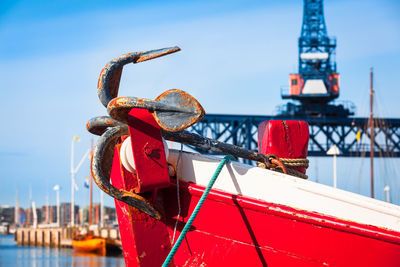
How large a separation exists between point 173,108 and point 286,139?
1.81m

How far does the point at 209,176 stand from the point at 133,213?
641 mm

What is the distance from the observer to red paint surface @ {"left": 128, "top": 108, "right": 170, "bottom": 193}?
14.6ft

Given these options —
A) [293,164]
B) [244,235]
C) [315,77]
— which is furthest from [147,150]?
[315,77]

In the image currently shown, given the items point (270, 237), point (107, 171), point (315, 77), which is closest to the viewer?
point (270, 237)

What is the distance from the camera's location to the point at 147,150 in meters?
4.47

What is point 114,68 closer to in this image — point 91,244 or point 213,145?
point 213,145

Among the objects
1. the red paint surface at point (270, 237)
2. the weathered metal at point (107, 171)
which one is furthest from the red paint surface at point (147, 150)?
the red paint surface at point (270, 237)

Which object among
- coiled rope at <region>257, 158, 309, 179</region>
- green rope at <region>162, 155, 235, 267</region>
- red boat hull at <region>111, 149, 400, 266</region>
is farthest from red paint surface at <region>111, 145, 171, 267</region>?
coiled rope at <region>257, 158, 309, 179</region>

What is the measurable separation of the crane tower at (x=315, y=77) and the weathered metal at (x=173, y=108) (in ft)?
150

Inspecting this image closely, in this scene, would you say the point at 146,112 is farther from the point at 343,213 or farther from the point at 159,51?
the point at 343,213

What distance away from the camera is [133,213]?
15.5 ft

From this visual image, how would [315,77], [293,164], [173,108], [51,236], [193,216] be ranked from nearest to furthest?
[173,108] < [193,216] < [293,164] < [315,77] < [51,236]

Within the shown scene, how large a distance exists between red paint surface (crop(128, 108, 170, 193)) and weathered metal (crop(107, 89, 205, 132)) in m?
0.18

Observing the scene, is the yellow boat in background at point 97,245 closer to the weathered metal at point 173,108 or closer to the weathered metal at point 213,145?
the weathered metal at point 213,145
